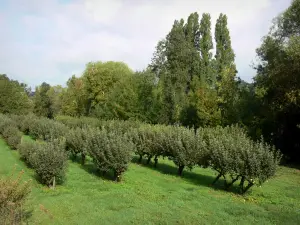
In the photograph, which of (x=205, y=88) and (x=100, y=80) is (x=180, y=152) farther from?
(x=100, y=80)

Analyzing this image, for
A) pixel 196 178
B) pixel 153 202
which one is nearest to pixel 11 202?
pixel 153 202

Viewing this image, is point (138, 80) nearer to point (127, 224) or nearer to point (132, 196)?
point (132, 196)

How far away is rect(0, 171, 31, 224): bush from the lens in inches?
227

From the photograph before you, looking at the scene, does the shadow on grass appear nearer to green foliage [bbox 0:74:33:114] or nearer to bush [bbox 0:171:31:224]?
bush [bbox 0:171:31:224]

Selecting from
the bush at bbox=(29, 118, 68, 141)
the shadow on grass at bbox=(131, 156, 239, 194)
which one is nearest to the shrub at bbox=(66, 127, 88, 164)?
the bush at bbox=(29, 118, 68, 141)

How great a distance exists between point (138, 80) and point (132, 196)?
2530 centimetres

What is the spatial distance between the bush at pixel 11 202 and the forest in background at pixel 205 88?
19275 millimetres

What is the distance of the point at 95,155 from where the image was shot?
13.6 meters

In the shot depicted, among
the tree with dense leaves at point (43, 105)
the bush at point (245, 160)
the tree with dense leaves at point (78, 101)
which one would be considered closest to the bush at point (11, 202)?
the bush at point (245, 160)

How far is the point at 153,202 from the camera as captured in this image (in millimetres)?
9953

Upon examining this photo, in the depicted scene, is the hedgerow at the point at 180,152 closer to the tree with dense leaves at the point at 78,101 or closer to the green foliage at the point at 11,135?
the green foliage at the point at 11,135

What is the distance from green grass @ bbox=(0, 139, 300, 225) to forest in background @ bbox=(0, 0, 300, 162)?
10972 millimetres

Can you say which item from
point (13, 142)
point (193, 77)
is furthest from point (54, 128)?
point (193, 77)

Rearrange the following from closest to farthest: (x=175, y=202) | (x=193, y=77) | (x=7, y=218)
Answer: (x=7, y=218) → (x=175, y=202) → (x=193, y=77)
